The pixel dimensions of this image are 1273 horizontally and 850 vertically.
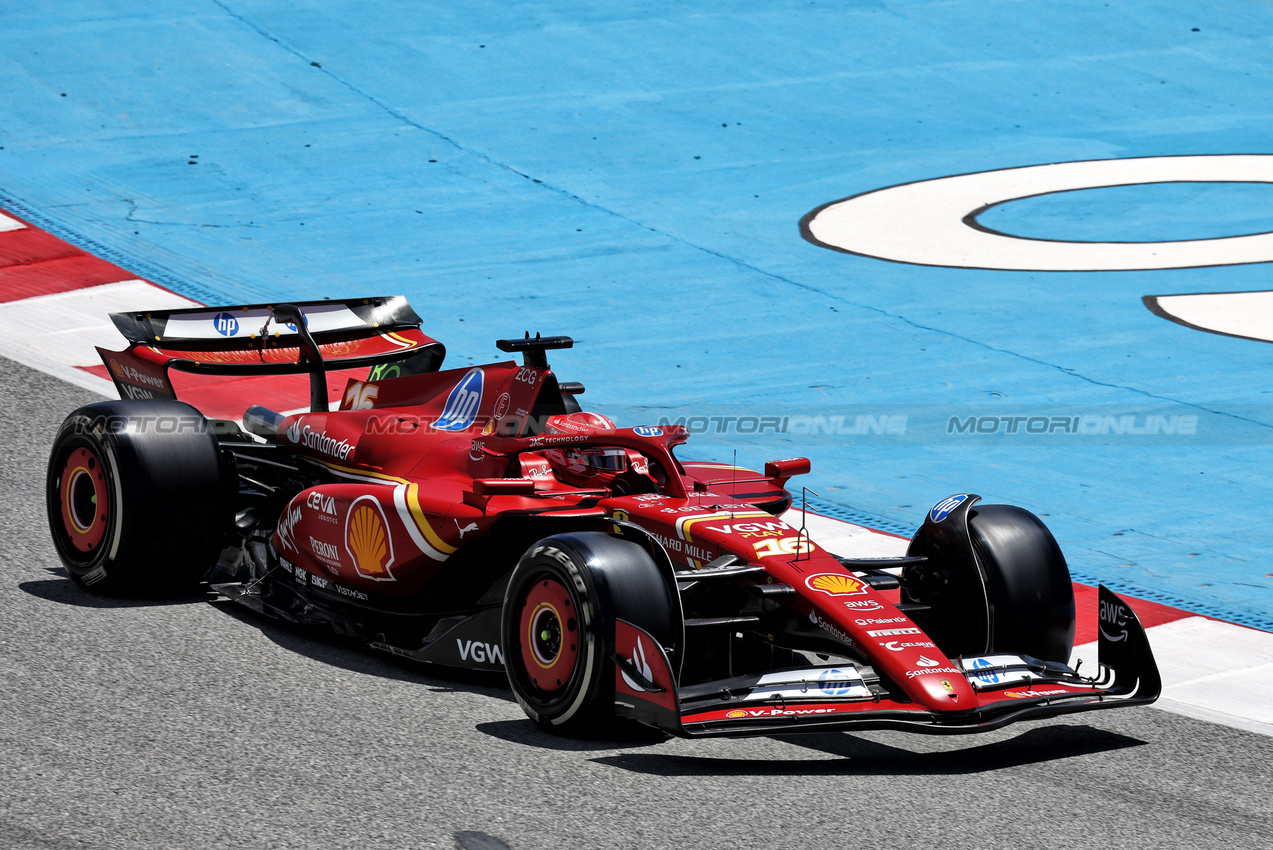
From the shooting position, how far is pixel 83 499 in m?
8.16

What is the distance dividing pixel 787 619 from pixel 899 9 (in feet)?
53.9

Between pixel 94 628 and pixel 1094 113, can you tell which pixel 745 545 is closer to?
pixel 94 628

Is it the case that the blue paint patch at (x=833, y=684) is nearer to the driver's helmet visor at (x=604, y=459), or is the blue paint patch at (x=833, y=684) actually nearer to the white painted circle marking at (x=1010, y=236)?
the driver's helmet visor at (x=604, y=459)

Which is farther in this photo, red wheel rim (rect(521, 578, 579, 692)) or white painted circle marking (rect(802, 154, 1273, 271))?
white painted circle marking (rect(802, 154, 1273, 271))

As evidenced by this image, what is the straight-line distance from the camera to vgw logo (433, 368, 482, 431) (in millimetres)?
8188

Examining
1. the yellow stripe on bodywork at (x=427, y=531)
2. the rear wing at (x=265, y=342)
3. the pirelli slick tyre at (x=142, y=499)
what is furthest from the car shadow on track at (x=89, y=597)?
the yellow stripe on bodywork at (x=427, y=531)

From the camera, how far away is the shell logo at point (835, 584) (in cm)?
657

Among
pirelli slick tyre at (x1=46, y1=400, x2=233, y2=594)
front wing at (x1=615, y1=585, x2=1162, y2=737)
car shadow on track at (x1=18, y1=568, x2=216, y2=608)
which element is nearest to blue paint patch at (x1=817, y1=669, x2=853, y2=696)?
front wing at (x1=615, y1=585, x2=1162, y2=737)

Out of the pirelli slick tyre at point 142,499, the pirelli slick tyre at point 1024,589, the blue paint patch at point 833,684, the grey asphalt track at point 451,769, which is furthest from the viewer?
the pirelli slick tyre at point 142,499

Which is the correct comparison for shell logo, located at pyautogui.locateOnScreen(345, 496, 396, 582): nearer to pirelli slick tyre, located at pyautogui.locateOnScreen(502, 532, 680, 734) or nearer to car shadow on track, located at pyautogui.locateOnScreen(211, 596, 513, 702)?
car shadow on track, located at pyautogui.locateOnScreen(211, 596, 513, 702)

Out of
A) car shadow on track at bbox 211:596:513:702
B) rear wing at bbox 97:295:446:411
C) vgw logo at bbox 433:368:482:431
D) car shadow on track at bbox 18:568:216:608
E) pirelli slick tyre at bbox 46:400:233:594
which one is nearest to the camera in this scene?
car shadow on track at bbox 211:596:513:702

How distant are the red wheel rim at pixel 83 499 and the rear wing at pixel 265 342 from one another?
779mm

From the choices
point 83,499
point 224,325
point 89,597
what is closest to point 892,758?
point 89,597

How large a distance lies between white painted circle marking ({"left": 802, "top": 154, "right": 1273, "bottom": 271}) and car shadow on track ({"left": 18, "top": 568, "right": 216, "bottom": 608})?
29.1ft
